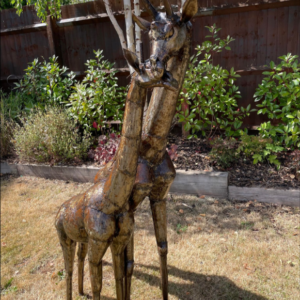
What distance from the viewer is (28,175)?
4.97m

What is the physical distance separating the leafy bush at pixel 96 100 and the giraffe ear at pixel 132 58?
3.64 m

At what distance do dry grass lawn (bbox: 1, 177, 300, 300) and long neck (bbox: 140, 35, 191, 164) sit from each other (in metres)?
1.42

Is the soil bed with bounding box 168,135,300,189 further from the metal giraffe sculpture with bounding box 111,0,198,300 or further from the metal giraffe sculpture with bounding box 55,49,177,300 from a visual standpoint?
the metal giraffe sculpture with bounding box 55,49,177,300

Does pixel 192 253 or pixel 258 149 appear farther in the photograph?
pixel 258 149

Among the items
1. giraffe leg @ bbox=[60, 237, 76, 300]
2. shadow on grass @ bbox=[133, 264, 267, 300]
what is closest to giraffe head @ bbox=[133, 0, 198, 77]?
giraffe leg @ bbox=[60, 237, 76, 300]

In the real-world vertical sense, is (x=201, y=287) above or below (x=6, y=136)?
below

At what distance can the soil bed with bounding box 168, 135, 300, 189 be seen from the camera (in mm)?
3746

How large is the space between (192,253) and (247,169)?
1.83 meters

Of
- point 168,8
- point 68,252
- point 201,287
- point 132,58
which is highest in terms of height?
point 168,8

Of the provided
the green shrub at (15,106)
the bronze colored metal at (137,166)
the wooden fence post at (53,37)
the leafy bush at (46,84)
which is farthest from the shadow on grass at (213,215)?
the wooden fence post at (53,37)

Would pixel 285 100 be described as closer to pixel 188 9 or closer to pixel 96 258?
pixel 188 9

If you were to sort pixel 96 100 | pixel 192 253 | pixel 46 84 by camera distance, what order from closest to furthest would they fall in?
pixel 192 253 < pixel 96 100 < pixel 46 84

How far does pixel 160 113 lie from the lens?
146 centimetres

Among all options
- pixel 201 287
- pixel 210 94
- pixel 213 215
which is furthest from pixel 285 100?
pixel 201 287
